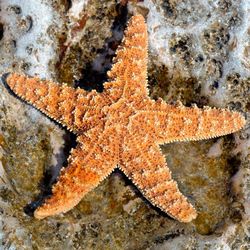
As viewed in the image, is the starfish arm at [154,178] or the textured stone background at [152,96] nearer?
the starfish arm at [154,178]

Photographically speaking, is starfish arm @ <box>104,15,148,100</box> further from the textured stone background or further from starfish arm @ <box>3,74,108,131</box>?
the textured stone background

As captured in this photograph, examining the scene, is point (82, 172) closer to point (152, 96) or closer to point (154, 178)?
point (154, 178)

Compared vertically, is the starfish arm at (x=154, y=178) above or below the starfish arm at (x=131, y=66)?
below

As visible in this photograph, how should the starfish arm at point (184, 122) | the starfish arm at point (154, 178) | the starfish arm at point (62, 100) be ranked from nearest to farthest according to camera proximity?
the starfish arm at point (154, 178)
the starfish arm at point (184, 122)
the starfish arm at point (62, 100)

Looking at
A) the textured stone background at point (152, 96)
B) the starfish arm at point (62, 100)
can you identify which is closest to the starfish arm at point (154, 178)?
the textured stone background at point (152, 96)

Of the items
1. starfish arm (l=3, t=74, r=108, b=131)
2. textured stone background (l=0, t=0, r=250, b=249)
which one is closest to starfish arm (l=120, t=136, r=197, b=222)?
textured stone background (l=0, t=0, r=250, b=249)

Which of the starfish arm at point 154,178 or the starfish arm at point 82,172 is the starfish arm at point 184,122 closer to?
the starfish arm at point 154,178

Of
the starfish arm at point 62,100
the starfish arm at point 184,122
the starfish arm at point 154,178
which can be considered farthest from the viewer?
the starfish arm at point 62,100
